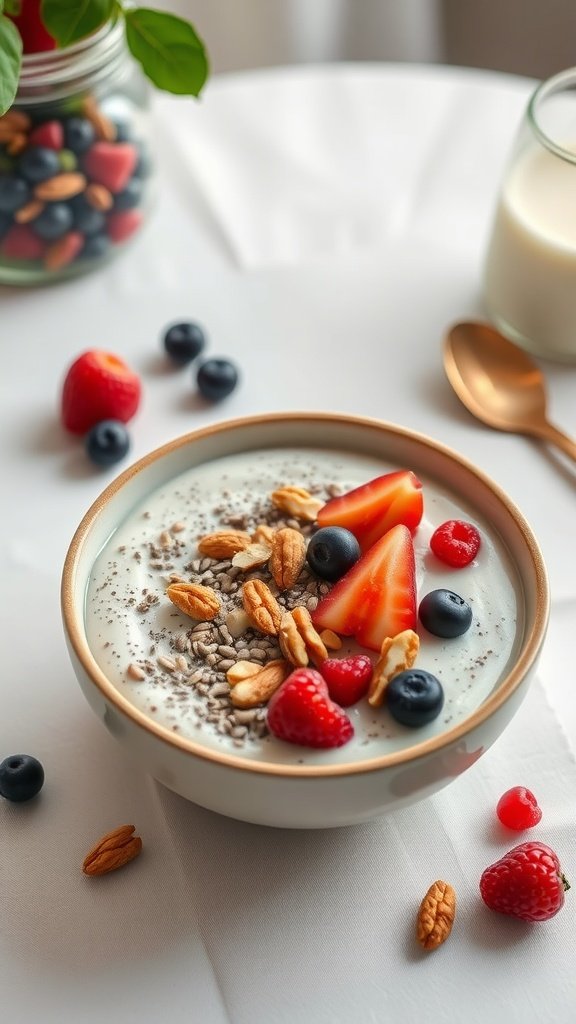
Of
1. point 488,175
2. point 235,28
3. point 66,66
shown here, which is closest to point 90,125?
point 66,66

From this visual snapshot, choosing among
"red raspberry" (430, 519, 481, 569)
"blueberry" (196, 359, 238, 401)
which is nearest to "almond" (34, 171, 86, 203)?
"blueberry" (196, 359, 238, 401)

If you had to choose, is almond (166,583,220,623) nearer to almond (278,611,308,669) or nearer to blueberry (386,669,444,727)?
almond (278,611,308,669)

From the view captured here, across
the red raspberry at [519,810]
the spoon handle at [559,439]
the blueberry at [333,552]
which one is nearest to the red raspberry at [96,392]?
the blueberry at [333,552]

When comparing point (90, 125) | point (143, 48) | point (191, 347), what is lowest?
point (191, 347)

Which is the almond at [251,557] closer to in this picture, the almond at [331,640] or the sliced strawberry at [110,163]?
the almond at [331,640]

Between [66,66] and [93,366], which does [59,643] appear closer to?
[93,366]

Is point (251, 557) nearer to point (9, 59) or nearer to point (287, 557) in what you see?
point (287, 557)

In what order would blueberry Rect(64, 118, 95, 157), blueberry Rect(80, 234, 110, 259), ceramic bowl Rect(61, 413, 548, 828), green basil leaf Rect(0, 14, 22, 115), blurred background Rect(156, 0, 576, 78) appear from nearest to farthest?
ceramic bowl Rect(61, 413, 548, 828) < green basil leaf Rect(0, 14, 22, 115) < blueberry Rect(64, 118, 95, 157) < blueberry Rect(80, 234, 110, 259) < blurred background Rect(156, 0, 576, 78)

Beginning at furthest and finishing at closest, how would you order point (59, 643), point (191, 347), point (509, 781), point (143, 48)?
point (191, 347) → point (143, 48) → point (59, 643) → point (509, 781)
